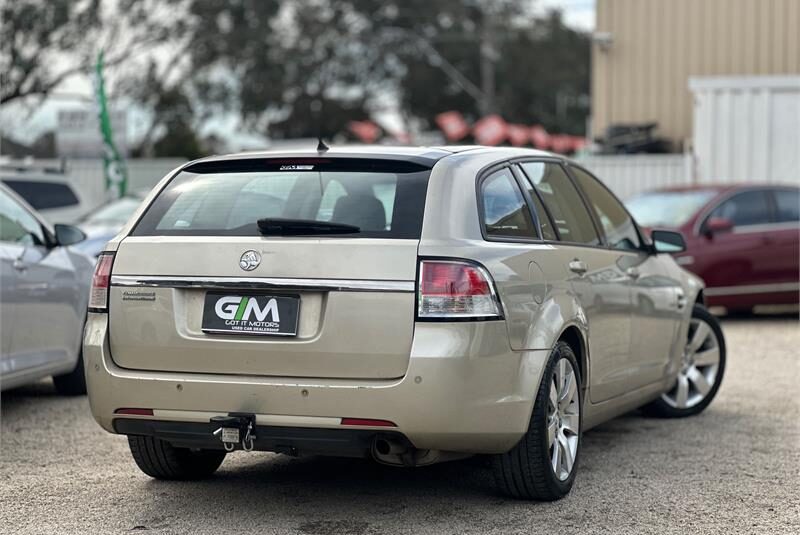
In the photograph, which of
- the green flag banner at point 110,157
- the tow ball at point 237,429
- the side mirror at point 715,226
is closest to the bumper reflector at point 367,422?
the tow ball at point 237,429

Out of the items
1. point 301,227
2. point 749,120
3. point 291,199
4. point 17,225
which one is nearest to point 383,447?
point 301,227

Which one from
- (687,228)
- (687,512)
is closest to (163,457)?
(687,512)

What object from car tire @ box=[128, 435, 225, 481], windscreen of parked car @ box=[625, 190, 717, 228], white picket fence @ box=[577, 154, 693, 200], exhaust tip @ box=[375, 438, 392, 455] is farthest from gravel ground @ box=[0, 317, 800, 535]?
white picket fence @ box=[577, 154, 693, 200]

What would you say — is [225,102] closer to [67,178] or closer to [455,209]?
[67,178]

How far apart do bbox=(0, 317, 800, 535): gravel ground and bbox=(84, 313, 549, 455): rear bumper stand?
0.41m

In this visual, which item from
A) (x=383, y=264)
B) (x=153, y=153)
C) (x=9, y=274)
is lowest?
(x=153, y=153)

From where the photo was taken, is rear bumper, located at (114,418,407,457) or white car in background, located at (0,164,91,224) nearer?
rear bumper, located at (114,418,407,457)

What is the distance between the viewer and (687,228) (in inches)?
549

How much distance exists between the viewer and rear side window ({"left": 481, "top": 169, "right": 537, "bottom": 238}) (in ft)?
18.3

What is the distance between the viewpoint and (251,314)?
523 cm

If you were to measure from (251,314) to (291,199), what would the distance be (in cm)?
58

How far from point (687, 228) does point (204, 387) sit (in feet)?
31.3

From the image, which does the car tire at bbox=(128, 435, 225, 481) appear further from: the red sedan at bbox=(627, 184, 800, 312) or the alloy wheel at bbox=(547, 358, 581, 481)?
the red sedan at bbox=(627, 184, 800, 312)

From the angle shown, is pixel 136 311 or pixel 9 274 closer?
pixel 136 311
